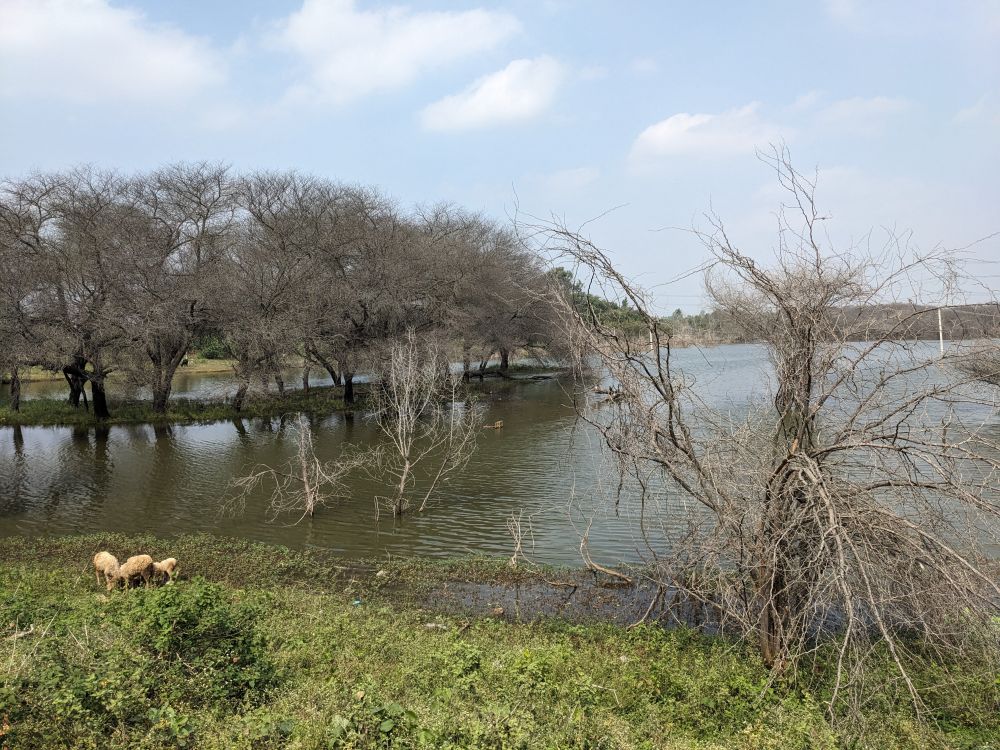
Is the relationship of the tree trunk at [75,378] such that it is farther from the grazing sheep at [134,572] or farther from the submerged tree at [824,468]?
the submerged tree at [824,468]

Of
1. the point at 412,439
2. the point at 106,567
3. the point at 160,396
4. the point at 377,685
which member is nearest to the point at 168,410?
the point at 160,396

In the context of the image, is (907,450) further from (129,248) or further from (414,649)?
(129,248)

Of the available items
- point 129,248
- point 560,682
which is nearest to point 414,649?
point 560,682

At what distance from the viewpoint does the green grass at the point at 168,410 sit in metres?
28.2

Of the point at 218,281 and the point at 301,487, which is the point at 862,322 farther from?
the point at 218,281

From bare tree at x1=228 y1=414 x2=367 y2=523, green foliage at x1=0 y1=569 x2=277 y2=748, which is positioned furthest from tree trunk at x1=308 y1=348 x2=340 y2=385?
green foliage at x1=0 y1=569 x2=277 y2=748

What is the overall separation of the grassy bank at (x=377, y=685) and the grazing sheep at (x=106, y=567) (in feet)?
3.56

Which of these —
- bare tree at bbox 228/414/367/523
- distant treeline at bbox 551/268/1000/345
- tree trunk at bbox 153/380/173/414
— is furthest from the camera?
tree trunk at bbox 153/380/173/414

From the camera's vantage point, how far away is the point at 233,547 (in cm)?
1333

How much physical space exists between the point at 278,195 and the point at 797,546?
32.7 meters

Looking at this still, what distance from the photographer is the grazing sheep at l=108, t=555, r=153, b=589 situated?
10688 mm

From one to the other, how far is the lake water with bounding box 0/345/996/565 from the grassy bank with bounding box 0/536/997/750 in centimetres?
298

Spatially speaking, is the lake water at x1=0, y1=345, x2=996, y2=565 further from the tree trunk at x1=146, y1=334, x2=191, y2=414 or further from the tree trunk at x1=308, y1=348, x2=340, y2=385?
the tree trunk at x1=308, y1=348, x2=340, y2=385

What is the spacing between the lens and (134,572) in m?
10.8
